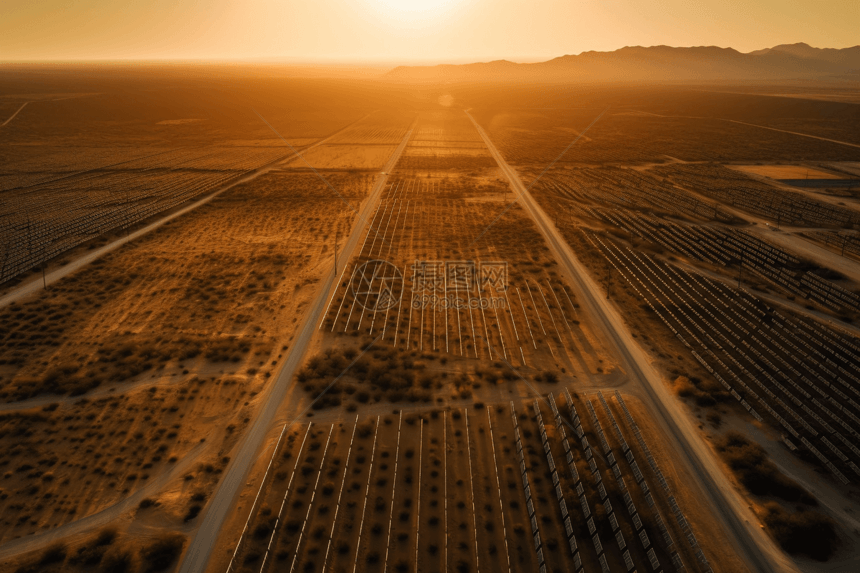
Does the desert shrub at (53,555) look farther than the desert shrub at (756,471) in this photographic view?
No

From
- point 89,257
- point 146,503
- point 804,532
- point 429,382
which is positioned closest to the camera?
point 804,532

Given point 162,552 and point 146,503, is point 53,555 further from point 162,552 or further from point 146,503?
point 162,552

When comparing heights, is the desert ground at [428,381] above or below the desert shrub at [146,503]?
above

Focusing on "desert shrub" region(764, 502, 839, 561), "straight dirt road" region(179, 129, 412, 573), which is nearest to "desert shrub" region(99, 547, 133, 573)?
"straight dirt road" region(179, 129, 412, 573)

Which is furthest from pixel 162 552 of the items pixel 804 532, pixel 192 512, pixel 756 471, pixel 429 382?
pixel 756 471

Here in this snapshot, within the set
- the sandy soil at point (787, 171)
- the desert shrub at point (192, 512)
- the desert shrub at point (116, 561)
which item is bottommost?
the desert shrub at point (116, 561)

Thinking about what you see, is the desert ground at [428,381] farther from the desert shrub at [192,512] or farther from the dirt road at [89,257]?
the dirt road at [89,257]

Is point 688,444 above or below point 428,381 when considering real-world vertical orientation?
below

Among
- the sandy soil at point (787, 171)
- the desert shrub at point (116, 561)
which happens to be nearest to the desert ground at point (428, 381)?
the desert shrub at point (116, 561)
